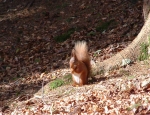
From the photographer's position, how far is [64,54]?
1009 centimetres

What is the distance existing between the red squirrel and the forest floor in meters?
0.21

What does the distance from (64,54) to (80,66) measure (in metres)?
3.18

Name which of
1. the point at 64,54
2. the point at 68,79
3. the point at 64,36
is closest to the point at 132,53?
the point at 68,79

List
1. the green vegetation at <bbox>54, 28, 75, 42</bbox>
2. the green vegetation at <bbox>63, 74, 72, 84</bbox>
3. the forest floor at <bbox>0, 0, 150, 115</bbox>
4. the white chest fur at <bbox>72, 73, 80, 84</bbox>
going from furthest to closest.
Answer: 1. the green vegetation at <bbox>54, 28, 75, 42</bbox>
2. the green vegetation at <bbox>63, 74, 72, 84</bbox>
3. the white chest fur at <bbox>72, 73, 80, 84</bbox>
4. the forest floor at <bbox>0, 0, 150, 115</bbox>

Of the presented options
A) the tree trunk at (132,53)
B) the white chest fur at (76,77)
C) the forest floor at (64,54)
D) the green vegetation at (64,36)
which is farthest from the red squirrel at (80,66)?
the green vegetation at (64,36)

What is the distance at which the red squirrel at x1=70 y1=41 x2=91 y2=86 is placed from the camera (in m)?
6.86

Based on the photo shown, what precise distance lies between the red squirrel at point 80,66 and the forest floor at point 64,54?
0.21 meters

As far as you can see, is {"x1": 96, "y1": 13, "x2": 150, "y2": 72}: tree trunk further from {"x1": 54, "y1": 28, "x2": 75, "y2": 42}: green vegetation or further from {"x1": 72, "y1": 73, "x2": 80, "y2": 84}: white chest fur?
{"x1": 54, "y1": 28, "x2": 75, "y2": 42}: green vegetation

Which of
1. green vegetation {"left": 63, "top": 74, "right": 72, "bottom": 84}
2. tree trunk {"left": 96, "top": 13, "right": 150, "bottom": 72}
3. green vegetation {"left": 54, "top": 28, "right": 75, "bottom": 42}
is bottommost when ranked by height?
green vegetation {"left": 63, "top": 74, "right": 72, "bottom": 84}

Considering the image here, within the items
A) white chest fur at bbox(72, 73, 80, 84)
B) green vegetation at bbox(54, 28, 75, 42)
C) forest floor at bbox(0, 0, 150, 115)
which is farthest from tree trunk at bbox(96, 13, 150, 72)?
green vegetation at bbox(54, 28, 75, 42)

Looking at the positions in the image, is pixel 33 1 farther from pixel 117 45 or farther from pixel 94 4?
pixel 117 45

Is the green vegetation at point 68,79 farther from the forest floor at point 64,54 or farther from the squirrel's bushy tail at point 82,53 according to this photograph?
the squirrel's bushy tail at point 82,53

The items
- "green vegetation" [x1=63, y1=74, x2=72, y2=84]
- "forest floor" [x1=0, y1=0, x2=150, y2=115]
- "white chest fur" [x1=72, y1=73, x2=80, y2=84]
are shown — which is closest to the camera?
"forest floor" [x1=0, y1=0, x2=150, y2=115]

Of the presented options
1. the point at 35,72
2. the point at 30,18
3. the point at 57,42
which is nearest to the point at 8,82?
the point at 35,72
